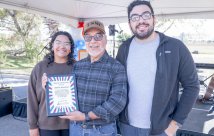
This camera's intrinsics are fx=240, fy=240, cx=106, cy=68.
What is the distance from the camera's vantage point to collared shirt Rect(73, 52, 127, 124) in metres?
1.62

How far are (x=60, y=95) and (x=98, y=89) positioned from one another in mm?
323

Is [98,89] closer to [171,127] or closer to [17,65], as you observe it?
[171,127]

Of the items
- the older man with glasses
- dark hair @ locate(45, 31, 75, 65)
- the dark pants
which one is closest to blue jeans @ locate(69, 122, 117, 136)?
the older man with glasses

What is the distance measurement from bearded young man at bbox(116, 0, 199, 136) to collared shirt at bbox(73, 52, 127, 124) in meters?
0.12

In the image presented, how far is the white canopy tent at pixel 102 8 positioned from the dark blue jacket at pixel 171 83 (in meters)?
3.39

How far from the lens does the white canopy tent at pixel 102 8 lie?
15.9ft

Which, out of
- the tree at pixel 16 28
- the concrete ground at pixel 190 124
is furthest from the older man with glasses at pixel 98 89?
the tree at pixel 16 28

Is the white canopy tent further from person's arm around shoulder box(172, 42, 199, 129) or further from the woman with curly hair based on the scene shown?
person's arm around shoulder box(172, 42, 199, 129)

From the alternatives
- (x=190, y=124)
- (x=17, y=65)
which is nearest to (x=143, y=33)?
(x=190, y=124)

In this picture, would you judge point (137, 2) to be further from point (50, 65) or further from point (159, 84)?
point (50, 65)

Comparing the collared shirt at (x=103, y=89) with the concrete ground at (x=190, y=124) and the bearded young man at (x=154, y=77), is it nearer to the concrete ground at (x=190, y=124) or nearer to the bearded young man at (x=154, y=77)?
the bearded young man at (x=154, y=77)

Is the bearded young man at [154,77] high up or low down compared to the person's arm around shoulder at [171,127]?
up

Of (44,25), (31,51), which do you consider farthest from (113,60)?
(44,25)

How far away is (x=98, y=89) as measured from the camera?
5.42ft
